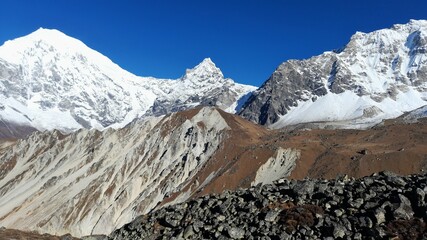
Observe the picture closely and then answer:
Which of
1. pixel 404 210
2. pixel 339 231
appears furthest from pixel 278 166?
pixel 339 231

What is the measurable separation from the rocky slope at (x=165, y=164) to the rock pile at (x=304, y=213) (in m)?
53.9

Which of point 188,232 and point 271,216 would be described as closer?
point 271,216

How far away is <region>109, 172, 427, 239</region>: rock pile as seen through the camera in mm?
30828

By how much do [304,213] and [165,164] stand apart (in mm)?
86944

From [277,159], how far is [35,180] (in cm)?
7010

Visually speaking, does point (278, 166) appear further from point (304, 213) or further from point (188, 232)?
point (304, 213)

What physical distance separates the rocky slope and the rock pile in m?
53.9

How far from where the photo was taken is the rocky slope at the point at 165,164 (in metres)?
96.8

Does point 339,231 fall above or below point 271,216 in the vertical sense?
below

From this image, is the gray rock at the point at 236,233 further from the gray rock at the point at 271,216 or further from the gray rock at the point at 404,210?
the gray rock at the point at 404,210

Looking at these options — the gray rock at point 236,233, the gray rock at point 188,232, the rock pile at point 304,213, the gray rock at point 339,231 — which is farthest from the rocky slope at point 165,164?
the gray rock at point 339,231

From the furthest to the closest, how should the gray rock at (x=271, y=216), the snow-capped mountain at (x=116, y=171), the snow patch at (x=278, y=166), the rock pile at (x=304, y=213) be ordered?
the snow-capped mountain at (x=116, y=171), the snow patch at (x=278, y=166), the gray rock at (x=271, y=216), the rock pile at (x=304, y=213)

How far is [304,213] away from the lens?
34.0 metres

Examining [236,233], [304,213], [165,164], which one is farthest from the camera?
[165,164]
